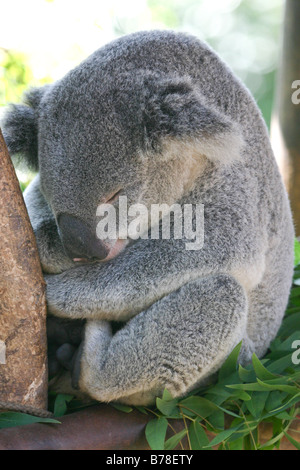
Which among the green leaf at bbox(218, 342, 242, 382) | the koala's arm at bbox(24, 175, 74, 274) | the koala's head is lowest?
the green leaf at bbox(218, 342, 242, 382)

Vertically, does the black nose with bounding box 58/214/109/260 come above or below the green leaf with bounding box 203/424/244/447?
above

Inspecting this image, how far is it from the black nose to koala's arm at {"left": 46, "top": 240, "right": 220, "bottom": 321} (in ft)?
0.52

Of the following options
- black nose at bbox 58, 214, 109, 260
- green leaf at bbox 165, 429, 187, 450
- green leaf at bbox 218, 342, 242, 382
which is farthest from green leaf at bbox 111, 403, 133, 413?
black nose at bbox 58, 214, 109, 260

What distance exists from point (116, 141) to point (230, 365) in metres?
1.24

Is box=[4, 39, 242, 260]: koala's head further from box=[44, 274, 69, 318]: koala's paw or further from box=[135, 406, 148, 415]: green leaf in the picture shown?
box=[135, 406, 148, 415]: green leaf

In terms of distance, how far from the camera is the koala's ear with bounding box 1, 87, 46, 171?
2.76m

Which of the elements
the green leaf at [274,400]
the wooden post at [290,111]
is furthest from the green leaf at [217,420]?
the wooden post at [290,111]

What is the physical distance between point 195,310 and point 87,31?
143 inches

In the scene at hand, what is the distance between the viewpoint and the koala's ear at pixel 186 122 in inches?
88.0

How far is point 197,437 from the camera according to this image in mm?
2324

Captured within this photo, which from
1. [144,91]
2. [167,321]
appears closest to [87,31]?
[144,91]

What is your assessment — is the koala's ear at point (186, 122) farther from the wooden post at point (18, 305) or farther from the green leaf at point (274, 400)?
the green leaf at point (274, 400)

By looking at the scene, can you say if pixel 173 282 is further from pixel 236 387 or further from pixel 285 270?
pixel 285 270

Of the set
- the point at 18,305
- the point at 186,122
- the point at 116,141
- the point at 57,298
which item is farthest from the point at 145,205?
the point at 18,305
